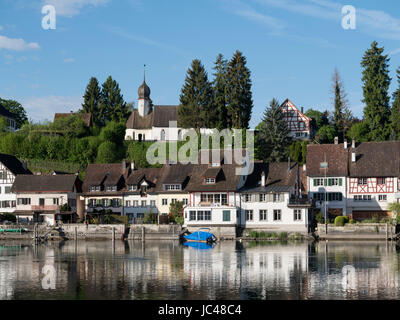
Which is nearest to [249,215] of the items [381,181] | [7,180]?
[381,181]

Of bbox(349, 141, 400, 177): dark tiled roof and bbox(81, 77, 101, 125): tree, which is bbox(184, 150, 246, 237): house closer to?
bbox(349, 141, 400, 177): dark tiled roof

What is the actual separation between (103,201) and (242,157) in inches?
852

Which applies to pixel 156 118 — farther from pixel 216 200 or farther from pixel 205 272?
pixel 205 272

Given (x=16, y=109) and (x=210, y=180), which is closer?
(x=210, y=180)

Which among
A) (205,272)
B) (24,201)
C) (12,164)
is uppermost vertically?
(12,164)

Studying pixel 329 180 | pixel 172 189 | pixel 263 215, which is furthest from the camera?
pixel 172 189

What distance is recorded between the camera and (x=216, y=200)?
284 ft

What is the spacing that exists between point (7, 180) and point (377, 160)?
5368 centimetres

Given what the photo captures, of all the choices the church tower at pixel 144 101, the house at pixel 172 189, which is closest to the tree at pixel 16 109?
the church tower at pixel 144 101

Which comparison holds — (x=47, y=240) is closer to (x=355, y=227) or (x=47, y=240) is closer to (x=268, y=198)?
(x=268, y=198)

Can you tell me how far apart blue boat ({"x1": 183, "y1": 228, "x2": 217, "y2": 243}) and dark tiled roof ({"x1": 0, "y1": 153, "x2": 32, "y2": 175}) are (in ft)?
113

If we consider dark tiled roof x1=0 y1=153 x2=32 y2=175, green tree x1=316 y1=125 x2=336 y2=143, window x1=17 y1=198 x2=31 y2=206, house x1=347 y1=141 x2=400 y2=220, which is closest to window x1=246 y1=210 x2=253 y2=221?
house x1=347 y1=141 x2=400 y2=220

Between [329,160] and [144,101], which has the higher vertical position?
[144,101]

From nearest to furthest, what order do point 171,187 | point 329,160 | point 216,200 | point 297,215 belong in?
point 297,215 → point 216,200 → point 329,160 → point 171,187
